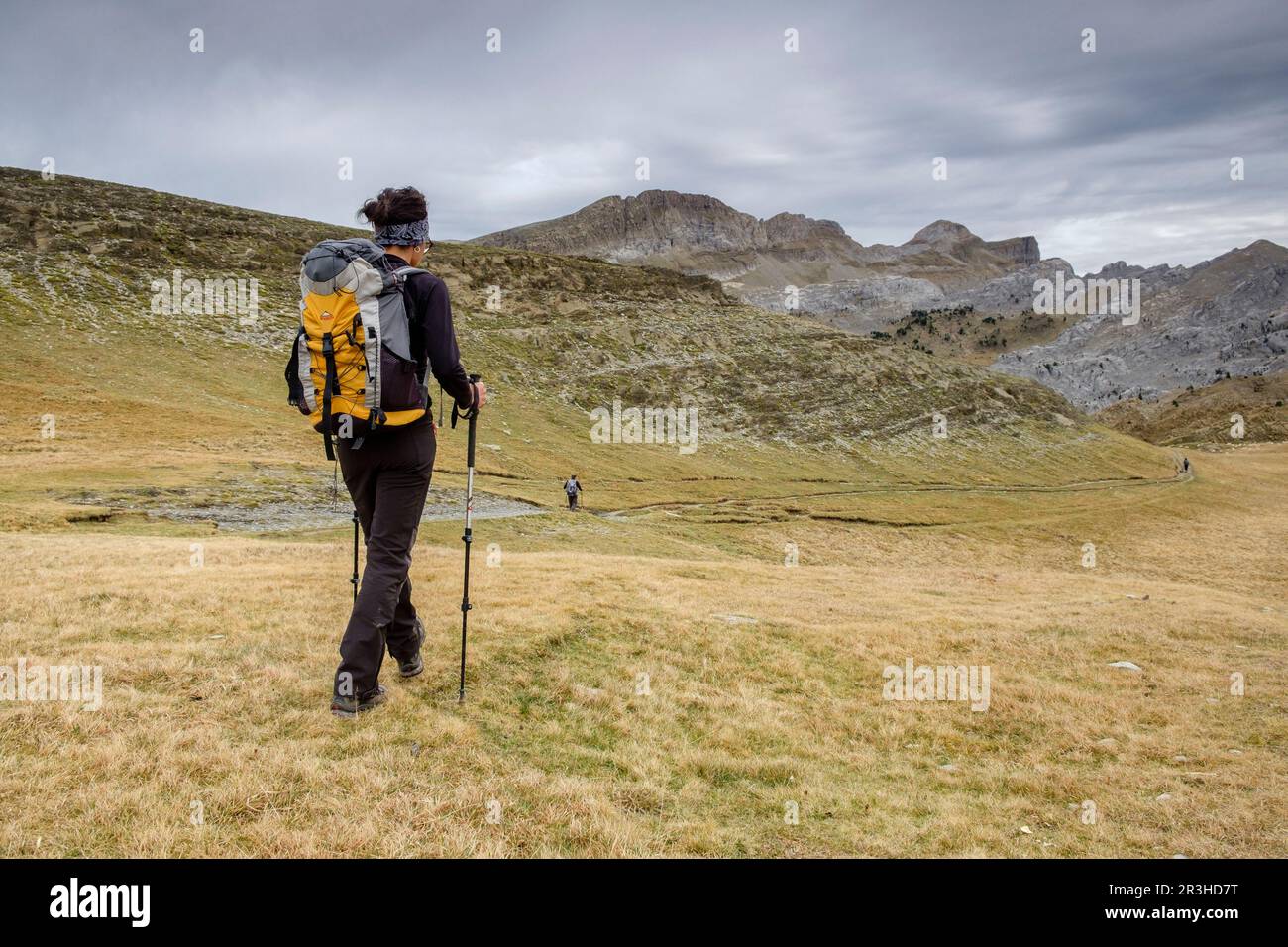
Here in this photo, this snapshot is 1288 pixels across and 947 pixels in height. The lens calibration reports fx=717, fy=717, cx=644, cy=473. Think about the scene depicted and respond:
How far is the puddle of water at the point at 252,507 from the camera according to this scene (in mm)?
30828

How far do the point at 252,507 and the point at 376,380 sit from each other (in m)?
31.6

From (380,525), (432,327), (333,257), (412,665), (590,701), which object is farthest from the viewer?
(590,701)

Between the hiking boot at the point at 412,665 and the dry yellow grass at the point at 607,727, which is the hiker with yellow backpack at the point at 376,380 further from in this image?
the dry yellow grass at the point at 607,727

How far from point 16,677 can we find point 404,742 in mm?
4701

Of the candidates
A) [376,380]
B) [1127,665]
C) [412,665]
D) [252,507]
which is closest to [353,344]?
[376,380]

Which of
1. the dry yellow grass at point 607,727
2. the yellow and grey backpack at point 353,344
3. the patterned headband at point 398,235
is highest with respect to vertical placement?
the patterned headband at point 398,235

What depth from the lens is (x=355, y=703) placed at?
7.77 metres

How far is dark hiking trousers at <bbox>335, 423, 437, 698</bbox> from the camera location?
757cm

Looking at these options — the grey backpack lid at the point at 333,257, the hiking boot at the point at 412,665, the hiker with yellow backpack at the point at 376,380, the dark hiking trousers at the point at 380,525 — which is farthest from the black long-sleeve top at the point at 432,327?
the hiking boot at the point at 412,665

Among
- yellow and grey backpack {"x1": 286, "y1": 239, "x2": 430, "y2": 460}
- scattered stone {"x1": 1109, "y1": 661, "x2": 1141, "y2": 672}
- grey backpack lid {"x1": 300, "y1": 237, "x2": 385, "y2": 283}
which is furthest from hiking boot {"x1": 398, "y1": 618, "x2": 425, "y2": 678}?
scattered stone {"x1": 1109, "y1": 661, "x2": 1141, "y2": 672}

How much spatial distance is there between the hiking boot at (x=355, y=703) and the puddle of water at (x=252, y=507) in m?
24.7

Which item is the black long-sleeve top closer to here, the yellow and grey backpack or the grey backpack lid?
the yellow and grey backpack

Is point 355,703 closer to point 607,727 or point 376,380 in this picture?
point 607,727
